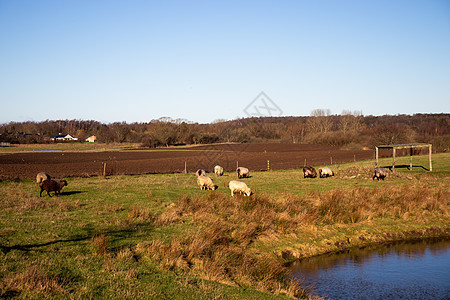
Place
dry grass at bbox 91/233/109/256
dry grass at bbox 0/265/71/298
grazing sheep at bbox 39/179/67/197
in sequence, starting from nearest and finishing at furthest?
dry grass at bbox 0/265/71/298 → dry grass at bbox 91/233/109/256 → grazing sheep at bbox 39/179/67/197

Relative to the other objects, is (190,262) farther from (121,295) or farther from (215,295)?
(121,295)

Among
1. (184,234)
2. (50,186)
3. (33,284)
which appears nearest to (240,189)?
(184,234)

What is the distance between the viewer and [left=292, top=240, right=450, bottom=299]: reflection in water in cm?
1276

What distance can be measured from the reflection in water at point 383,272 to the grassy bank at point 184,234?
983mm

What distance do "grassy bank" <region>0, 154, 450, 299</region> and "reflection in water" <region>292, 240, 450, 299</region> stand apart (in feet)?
3.23

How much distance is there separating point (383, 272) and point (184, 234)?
8330 millimetres

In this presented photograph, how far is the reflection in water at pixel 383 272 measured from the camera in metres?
12.8

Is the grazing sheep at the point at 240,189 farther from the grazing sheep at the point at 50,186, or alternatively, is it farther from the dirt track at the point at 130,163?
the dirt track at the point at 130,163

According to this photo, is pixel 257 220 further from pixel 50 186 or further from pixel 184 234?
pixel 50 186

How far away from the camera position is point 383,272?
14844mm

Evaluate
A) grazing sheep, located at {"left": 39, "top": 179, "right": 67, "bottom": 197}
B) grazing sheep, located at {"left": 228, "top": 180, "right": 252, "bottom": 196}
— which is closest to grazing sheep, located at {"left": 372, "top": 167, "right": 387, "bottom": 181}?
grazing sheep, located at {"left": 228, "top": 180, "right": 252, "bottom": 196}

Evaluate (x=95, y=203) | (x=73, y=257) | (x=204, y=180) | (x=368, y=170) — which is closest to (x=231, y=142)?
(x=368, y=170)

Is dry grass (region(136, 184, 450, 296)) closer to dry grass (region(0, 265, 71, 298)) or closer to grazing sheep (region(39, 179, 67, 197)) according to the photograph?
dry grass (region(0, 265, 71, 298))

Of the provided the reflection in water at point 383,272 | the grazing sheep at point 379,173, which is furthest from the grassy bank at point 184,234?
the grazing sheep at point 379,173
